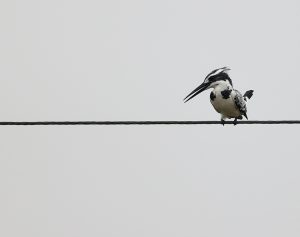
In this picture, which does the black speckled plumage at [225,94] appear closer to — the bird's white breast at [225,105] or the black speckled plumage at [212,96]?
the bird's white breast at [225,105]

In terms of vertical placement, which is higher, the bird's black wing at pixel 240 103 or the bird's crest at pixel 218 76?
the bird's crest at pixel 218 76

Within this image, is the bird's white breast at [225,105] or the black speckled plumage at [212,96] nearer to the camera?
the bird's white breast at [225,105]

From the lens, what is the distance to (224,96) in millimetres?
13125

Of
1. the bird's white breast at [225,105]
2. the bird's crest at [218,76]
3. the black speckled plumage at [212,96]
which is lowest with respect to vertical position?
the bird's white breast at [225,105]

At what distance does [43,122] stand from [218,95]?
5.76 m

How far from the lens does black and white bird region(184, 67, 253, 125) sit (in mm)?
13141

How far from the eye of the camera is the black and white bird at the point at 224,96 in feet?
43.1

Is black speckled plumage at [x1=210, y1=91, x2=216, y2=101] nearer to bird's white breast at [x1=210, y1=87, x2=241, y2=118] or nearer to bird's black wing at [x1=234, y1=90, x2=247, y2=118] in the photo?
bird's white breast at [x1=210, y1=87, x2=241, y2=118]

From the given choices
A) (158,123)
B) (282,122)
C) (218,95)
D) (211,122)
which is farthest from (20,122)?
(218,95)

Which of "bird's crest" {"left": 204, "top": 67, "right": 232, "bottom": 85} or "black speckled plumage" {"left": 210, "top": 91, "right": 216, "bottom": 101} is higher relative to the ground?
"bird's crest" {"left": 204, "top": 67, "right": 232, "bottom": 85}

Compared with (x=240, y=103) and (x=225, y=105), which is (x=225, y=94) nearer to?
(x=225, y=105)

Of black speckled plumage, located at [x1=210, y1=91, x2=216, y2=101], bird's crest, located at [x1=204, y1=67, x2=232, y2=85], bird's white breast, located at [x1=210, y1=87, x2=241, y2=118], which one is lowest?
bird's white breast, located at [x1=210, y1=87, x2=241, y2=118]

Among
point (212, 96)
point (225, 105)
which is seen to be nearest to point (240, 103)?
point (225, 105)

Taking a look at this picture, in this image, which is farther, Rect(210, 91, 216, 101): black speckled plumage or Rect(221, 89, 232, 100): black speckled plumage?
Rect(210, 91, 216, 101): black speckled plumage
